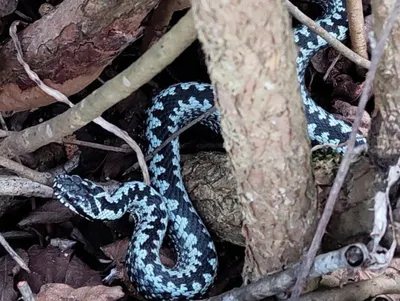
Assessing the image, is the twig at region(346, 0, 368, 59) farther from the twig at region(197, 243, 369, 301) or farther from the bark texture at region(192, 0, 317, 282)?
the twig at region(197, 243, 369, 301)

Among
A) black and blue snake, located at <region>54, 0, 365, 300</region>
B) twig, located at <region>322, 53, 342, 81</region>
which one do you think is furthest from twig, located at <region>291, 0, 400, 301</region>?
twig, located at <region>322, 53, 342, 81</region>

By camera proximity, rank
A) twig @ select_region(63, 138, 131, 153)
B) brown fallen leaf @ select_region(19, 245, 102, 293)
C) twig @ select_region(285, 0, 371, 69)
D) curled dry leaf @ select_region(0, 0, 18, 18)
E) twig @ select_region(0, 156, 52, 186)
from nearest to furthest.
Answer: twig @ select_region(285, 0, 371, 69), twig @ select_region(0, 156, 52, 186), brown fallen leaf @ select_region(19, 245, 102, 293), curled dry leaf @ select_region(0, 0, 18, 18), twig @ select_region(63, 138, 131, 153)

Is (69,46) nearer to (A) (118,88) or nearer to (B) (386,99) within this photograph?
(A) (118,88)

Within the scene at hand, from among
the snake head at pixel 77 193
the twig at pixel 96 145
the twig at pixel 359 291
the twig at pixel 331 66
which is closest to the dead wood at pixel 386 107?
the twig at pixel 359 291

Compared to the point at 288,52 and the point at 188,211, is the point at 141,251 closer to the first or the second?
the point at 188,211

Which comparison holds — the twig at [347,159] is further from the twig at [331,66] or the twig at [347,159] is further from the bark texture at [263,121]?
the twig at [331,66]

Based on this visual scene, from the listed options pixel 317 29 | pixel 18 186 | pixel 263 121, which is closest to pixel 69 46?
pixel 18 186
